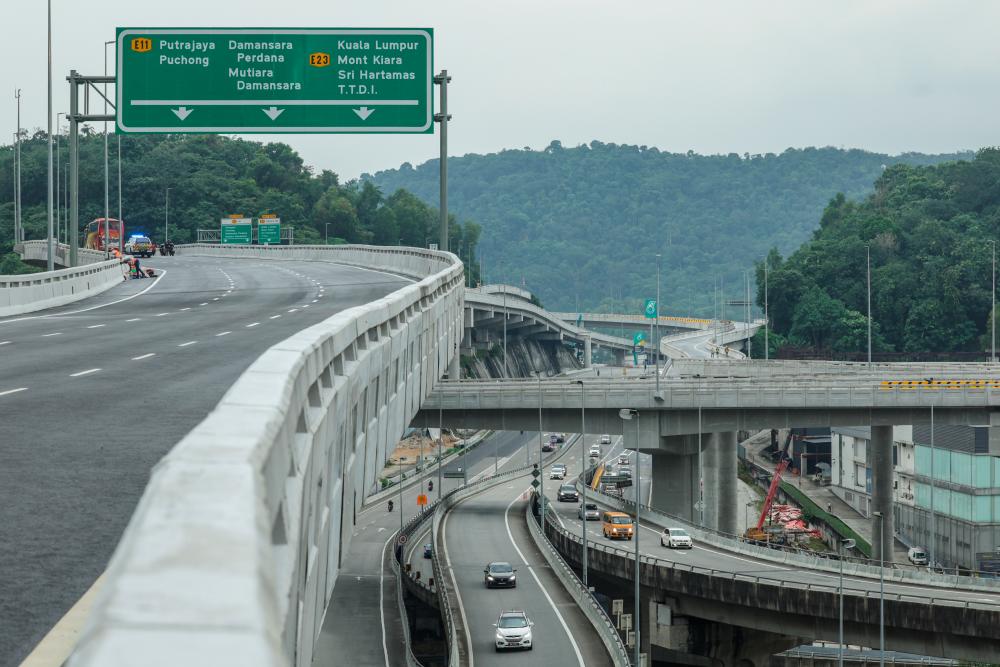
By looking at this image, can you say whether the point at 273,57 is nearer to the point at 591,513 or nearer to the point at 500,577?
the point at 500,577

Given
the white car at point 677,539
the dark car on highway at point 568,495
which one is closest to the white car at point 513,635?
the white car at point 677,539

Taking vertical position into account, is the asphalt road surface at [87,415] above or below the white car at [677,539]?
above

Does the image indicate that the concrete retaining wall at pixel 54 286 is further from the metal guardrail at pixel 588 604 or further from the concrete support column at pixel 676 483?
the concrete support column at pixel 676 483

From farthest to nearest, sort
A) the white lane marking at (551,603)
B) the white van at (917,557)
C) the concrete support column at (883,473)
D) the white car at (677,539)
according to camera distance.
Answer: the white van at (917,557)
the concrete support column at (883,473)
the white car at (677,539)
the white lane marking at (551,603)

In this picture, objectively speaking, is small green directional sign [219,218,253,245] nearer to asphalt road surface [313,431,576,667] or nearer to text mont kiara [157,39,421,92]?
asphalt road surface [313,431,576,667]

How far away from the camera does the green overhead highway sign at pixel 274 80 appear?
45.7 meters

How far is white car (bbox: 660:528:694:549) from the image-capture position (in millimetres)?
66188

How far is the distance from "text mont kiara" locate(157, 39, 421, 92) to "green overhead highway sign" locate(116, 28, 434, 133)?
0.11 ft

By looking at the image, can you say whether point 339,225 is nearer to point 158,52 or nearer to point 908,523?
point 908,523

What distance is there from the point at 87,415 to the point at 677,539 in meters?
51.5

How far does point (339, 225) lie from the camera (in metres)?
194

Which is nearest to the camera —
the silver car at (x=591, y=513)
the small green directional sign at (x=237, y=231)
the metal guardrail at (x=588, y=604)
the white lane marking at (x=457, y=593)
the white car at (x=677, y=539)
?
the metal guardrail at (x=588, y=604)

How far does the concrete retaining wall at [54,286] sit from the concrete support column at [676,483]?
30.9 meters

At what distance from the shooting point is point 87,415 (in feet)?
57.9
